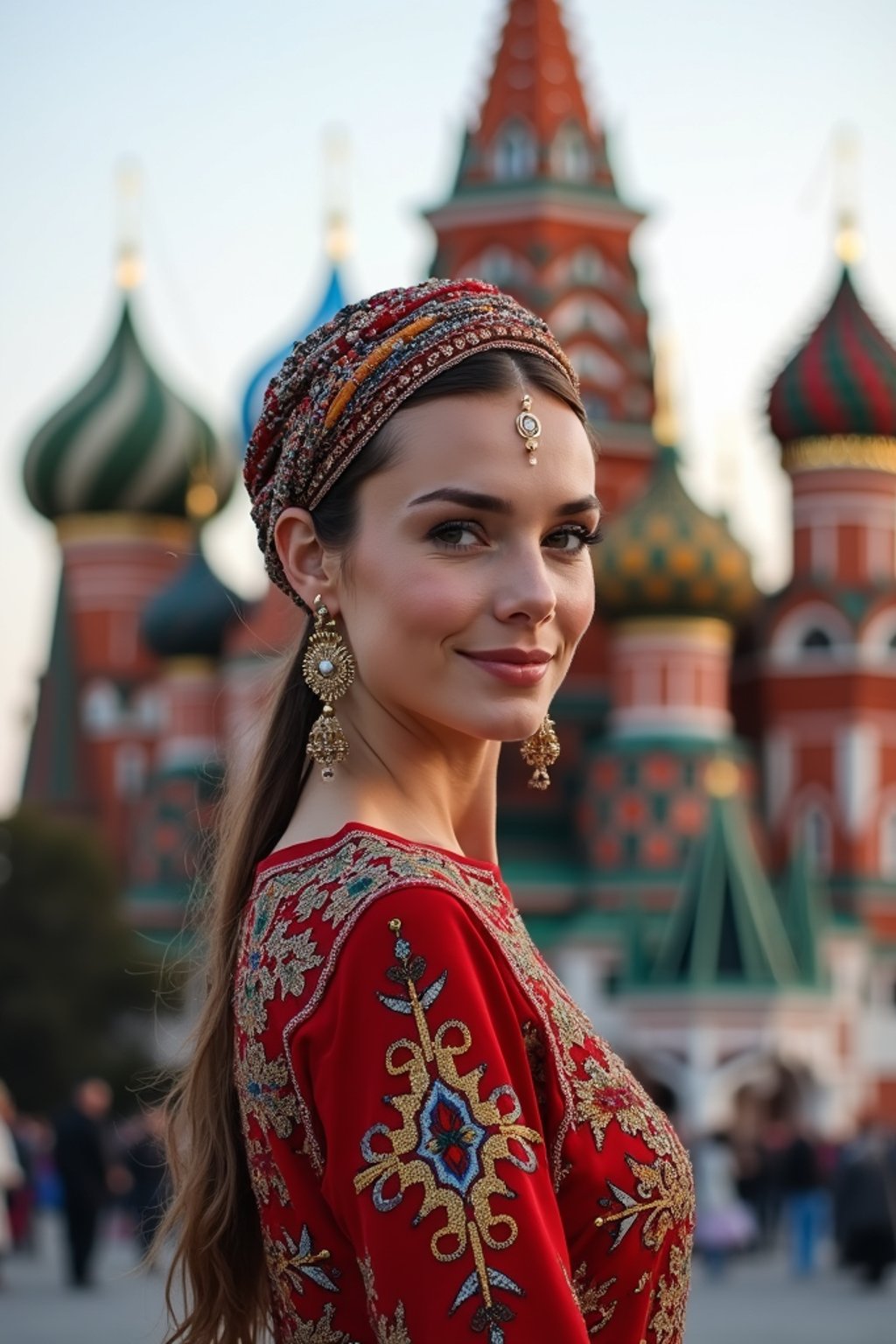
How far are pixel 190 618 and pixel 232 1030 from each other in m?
36.4

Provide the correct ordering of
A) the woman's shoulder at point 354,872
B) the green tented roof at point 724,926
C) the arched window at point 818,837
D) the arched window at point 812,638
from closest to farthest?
the woman's shoulder at point 354,872 → the green tented roof at point 724,926 → the arched window at point 818,837 → the arched window at point 812,638

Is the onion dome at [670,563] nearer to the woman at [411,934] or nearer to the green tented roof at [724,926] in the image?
the green tented roof at [724,926]

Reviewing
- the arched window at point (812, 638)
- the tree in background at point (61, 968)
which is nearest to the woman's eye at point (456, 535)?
the tree in background at point (61, 968)

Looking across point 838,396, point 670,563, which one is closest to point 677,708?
point 670,563

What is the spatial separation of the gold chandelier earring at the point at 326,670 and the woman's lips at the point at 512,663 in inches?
5.9

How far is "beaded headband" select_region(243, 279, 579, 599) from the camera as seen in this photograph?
6.55 feet

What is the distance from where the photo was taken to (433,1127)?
1748mm

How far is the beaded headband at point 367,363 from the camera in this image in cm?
200

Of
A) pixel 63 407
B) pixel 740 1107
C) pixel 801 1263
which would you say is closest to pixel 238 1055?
pixel 801 1263

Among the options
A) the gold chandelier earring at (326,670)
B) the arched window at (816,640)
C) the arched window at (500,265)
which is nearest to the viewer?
the gold chandelier earring at (326,670)

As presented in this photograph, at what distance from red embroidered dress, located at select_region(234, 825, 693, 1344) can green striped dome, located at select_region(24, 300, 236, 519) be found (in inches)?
1592

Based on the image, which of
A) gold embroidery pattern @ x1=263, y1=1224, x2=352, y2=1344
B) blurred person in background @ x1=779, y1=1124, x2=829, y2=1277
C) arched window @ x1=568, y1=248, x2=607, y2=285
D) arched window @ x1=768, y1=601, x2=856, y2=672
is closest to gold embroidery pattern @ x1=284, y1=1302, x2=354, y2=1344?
gold embroidery pattern @ x1=263, y1=1224, x2=352, y2=1344

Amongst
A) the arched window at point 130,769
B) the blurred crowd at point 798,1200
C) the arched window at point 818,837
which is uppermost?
the arched window at point 130,769

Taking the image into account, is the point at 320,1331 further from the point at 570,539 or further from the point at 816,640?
the point at 816,640
